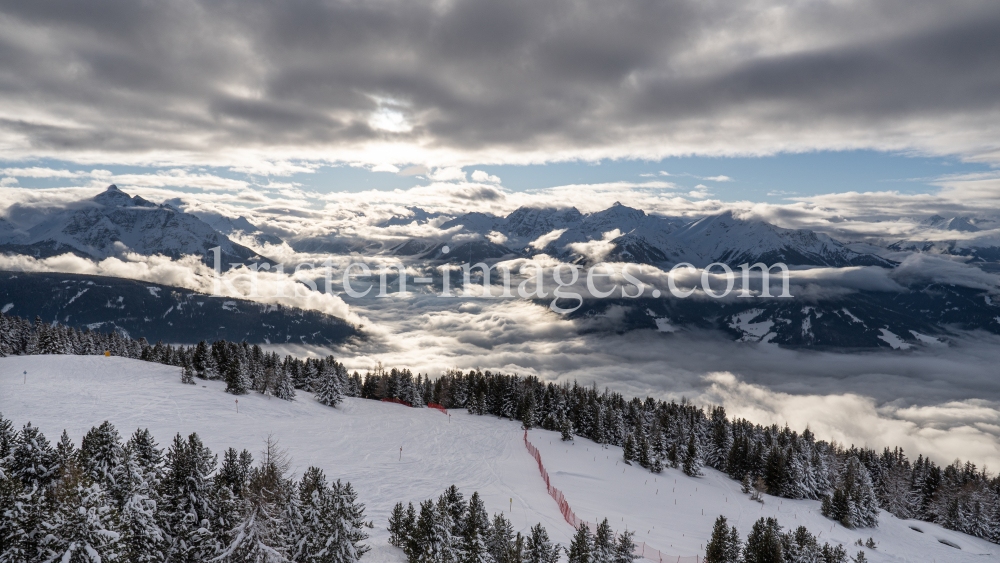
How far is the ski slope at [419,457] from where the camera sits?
1757 inches

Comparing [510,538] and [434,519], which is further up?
[434,519]

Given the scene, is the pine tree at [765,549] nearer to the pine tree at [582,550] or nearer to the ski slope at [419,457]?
the ski slope at [419,457]

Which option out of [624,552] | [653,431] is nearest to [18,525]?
[624,552]

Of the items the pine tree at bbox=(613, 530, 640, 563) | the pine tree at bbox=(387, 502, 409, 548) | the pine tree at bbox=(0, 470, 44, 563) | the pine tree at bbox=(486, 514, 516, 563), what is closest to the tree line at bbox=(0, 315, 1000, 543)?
the pine tree at bbox=(613, 530, 640, 563)

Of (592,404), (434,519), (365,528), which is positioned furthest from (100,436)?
(592,404)

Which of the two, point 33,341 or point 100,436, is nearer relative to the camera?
point 100,436

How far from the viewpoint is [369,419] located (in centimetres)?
7288

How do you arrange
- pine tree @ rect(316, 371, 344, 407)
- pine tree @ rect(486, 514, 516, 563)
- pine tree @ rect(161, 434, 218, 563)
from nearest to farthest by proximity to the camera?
pine tree @ rect(161, 434, 218, 563) → pine tree @ rect(486, 514, 516, 563) → pine tree @ rect(316, 371, 344, 407)

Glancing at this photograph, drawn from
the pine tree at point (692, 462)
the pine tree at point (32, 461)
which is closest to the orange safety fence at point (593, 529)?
the pine tree at point (32, 461)

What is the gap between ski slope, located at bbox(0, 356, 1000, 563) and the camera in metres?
44.6

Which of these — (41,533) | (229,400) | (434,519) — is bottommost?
(229,400)

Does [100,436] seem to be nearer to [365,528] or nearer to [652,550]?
[365,528]

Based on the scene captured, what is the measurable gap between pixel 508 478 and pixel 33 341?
108532 millimetres

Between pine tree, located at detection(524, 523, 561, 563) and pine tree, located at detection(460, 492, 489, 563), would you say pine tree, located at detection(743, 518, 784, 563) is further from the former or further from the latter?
pine tree, located at detection(460, 492, 489, 563)
